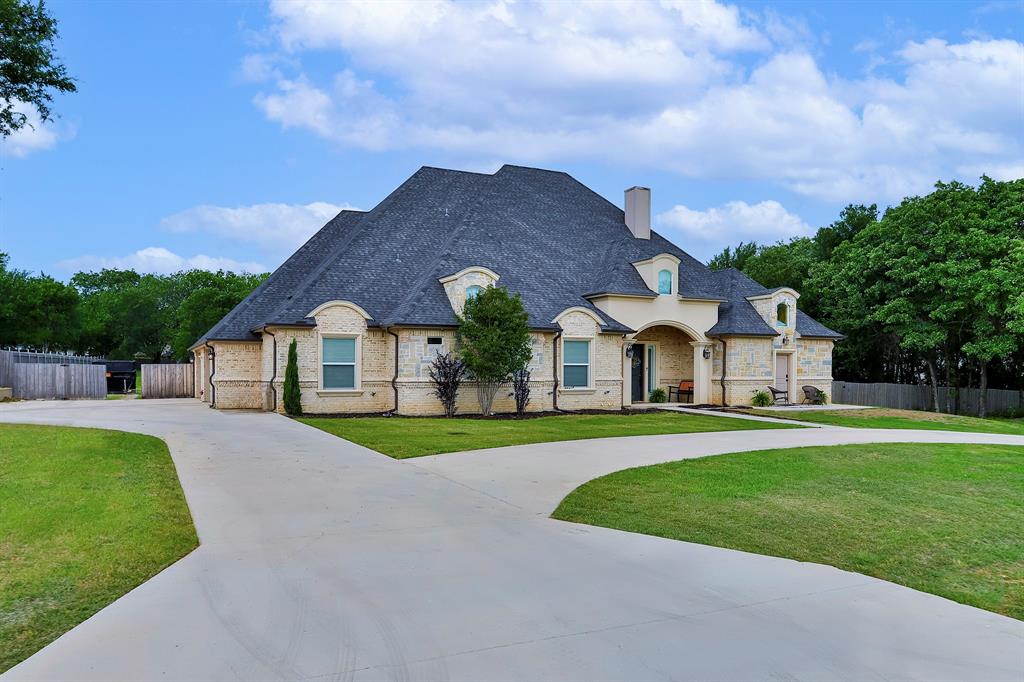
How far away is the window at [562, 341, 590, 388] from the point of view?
77.2ft

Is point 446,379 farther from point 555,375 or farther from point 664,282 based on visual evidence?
point 664,282

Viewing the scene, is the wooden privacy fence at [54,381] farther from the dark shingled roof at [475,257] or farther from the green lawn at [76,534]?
the green lawn at [76,534]

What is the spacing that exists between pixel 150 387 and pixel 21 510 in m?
26.3

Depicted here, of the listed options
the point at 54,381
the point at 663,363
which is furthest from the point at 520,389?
the point at 54,381

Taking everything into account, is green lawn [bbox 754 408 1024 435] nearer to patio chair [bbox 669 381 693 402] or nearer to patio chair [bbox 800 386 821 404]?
patio chair [bbox 800 386 821 404]

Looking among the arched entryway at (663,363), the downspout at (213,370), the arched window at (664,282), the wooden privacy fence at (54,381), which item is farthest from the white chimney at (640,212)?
the wooden privacy fence at (54,381)

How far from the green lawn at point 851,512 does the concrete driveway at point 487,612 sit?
0.48m

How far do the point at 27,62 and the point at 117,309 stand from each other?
63.6 m

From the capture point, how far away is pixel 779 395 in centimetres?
2839

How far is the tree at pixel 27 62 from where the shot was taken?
44.7 ft

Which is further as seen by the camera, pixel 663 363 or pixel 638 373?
pixel 663 363

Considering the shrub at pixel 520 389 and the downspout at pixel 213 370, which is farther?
the downspout at pixel 213 370

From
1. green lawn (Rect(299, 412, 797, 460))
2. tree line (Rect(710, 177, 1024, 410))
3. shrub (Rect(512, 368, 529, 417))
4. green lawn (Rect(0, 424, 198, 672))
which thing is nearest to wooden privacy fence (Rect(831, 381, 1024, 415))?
tree line (Rect(710, 177, 1024, 410))

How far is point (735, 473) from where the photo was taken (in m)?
10.5
